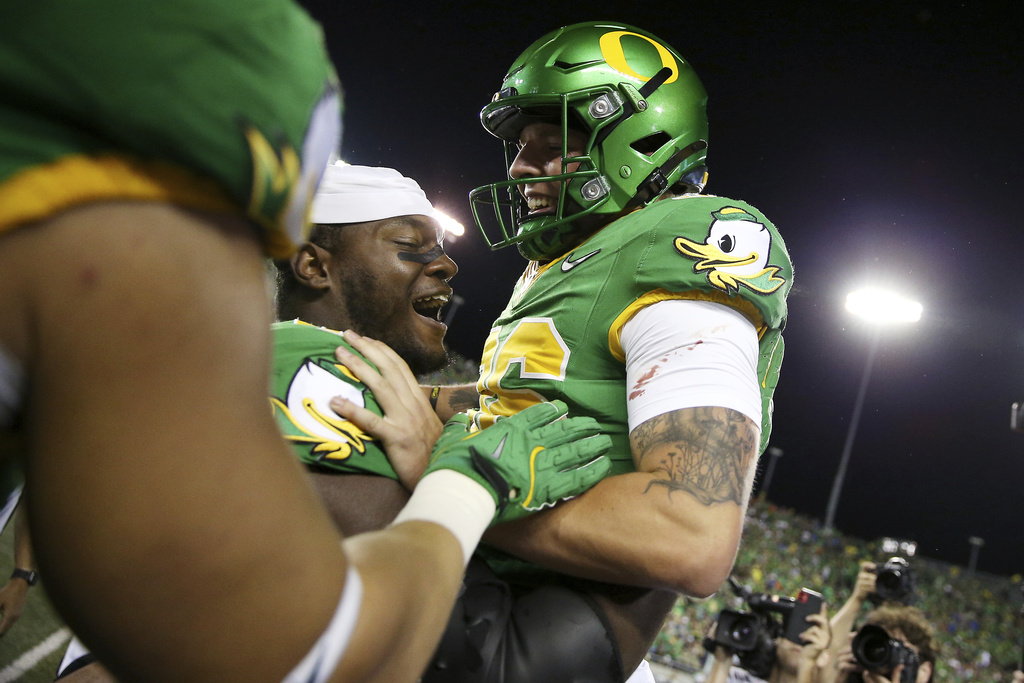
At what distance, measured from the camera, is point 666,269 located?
1.68 meters

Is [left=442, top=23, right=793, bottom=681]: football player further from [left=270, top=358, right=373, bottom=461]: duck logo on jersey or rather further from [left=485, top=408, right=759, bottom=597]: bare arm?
[left=270, top=358, right=373, bottom=461]: duck logo on jersey

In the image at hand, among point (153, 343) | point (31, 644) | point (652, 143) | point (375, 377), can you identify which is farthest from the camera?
point (31, 644)

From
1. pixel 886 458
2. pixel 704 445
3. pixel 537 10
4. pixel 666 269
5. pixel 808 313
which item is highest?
pixel 537 10

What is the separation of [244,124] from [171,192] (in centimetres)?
9

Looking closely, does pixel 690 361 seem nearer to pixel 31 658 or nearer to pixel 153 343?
pixel 153 343

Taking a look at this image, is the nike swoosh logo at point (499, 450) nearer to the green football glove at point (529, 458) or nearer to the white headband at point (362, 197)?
the green football glove at point (529, 458)

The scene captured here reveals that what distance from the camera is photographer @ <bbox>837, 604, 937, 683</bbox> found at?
478 cm

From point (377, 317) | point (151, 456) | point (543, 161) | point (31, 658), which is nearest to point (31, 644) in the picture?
point (31, 658)

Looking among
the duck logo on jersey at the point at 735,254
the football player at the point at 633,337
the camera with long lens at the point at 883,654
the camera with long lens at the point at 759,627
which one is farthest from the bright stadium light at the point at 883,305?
the duck logo on jersey at the point at 735,254

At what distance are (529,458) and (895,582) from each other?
5344 millimetres

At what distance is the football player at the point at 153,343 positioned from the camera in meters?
0.56

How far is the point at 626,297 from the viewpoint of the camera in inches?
69.1

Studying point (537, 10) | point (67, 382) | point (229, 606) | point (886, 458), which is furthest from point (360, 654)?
point (886, 458)

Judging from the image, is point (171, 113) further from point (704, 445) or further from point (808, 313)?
point (808, 313)
